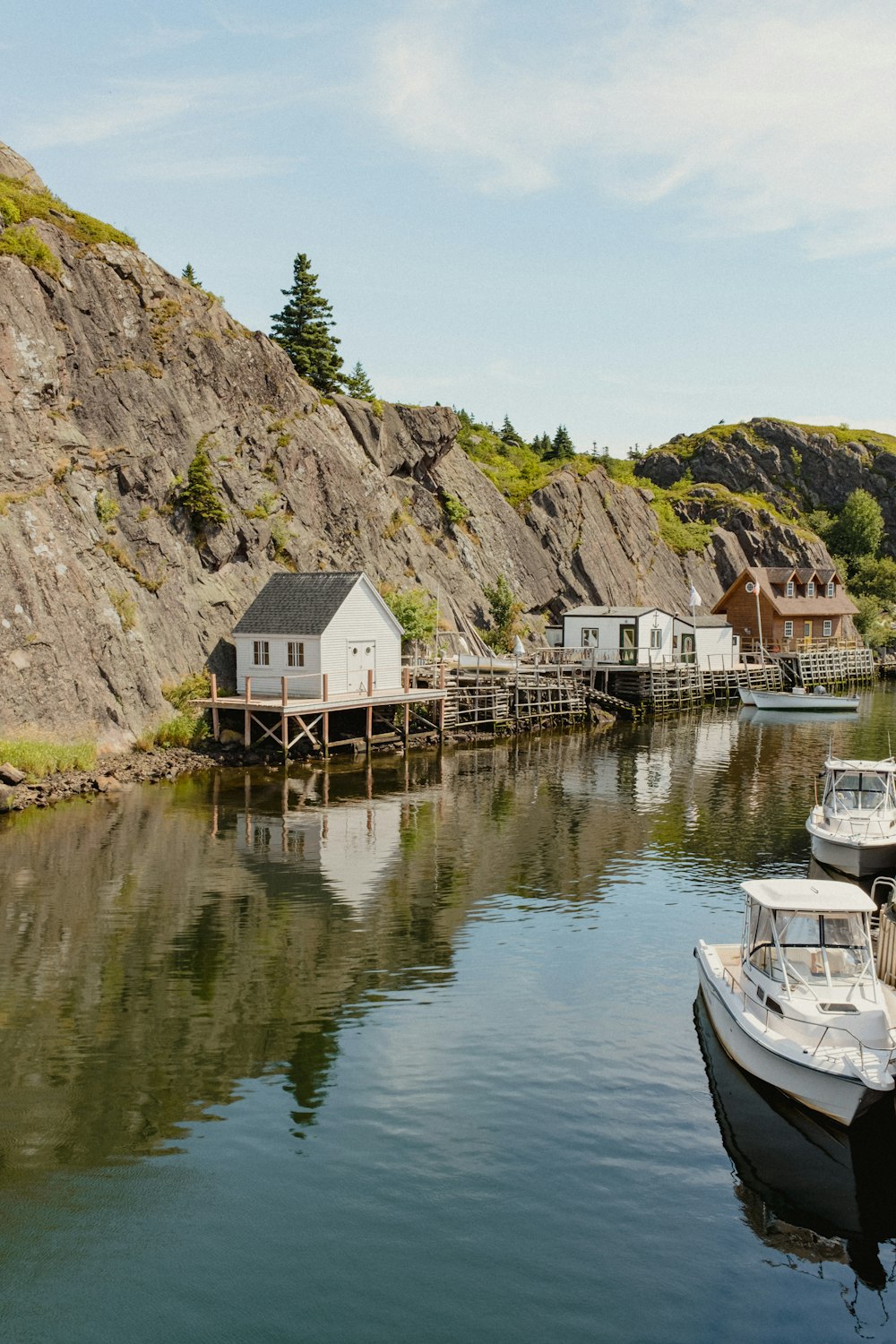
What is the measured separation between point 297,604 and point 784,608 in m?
54.2

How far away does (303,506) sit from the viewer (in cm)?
6744

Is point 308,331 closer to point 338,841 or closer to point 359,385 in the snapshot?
point 359,385

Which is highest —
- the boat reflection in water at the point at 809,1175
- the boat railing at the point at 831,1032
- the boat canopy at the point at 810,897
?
the boat canopy at the point at 810,897

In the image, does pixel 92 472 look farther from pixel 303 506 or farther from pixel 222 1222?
pixel 222 1222

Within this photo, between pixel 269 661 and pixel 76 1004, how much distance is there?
1283 inches

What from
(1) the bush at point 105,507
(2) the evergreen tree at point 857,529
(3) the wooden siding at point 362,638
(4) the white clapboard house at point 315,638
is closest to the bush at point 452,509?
(3) the wooden siding at point 362,638

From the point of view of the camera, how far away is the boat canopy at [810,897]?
18.6m

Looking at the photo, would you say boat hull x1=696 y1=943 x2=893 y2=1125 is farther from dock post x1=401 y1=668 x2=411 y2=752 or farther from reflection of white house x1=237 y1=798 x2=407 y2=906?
dock post x1=401 y1=668 x2=411 y2=752

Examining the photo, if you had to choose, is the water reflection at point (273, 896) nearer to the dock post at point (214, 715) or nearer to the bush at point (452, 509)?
the dock post at point (214, 715)

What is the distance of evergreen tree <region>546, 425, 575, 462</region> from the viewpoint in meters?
116

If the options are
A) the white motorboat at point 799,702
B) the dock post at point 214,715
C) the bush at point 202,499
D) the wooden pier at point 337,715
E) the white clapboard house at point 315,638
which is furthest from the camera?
the white motorboat at point 799,702

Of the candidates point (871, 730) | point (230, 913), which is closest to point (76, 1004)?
point (230, 913)

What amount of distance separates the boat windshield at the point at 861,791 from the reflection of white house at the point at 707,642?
4674cm

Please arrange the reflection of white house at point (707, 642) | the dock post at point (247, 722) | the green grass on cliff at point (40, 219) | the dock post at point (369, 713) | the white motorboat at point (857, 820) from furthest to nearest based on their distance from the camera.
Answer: the reflection of white house at point (707, 642) → the green grass on cliff at point (40, 219) → the dock post at point (369, 713) → the dock post at point (247, 722) → the white motorboat at point (857, 820)
